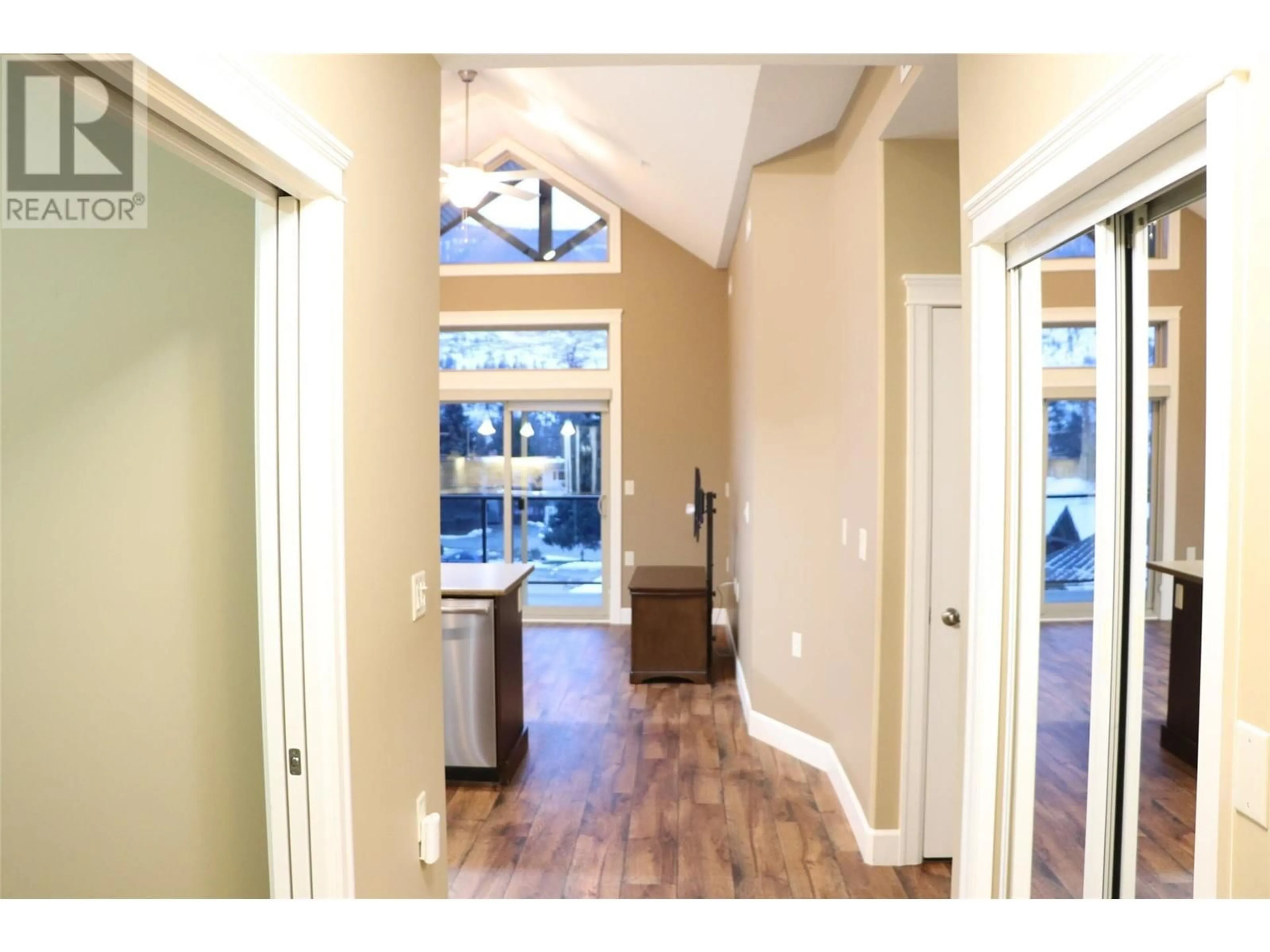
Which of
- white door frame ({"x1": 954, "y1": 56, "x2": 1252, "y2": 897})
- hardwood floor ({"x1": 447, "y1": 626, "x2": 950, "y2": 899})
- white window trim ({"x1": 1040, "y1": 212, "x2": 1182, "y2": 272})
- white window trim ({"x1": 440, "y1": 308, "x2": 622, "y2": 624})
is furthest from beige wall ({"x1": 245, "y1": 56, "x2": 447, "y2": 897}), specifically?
white window trim ({"x1": 440, "y1": 308, "x2": 622, "y2": 624})

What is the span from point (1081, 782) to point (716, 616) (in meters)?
5.58

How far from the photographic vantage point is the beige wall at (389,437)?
61.6 inches

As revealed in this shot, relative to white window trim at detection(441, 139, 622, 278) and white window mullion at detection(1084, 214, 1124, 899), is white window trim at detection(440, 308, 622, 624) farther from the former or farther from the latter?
white window mullion at detection(1084, 214, 1124, 899)

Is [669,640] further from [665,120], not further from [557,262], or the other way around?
[557,262]

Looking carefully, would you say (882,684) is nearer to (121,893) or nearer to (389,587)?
(389,587)

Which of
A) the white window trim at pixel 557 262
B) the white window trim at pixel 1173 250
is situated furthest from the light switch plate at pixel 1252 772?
the white window trim at pixel 557 262

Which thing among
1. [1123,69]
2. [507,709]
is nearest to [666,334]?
[507,709]

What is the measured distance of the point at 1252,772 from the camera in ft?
3.06

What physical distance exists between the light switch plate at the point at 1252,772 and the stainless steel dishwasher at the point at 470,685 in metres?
2.94

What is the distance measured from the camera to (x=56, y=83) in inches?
37.1

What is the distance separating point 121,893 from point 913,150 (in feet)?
9.93

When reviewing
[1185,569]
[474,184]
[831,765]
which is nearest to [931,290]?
A: [1185,569]

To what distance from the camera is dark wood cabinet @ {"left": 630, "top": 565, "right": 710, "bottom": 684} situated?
517cm

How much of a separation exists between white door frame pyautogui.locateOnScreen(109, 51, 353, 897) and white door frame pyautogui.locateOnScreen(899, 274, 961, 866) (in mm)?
1976
